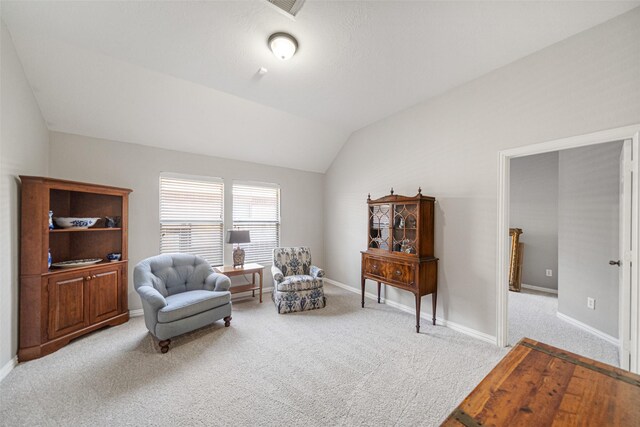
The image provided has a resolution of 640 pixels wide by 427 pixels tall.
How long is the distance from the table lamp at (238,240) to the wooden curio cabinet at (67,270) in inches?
53.5

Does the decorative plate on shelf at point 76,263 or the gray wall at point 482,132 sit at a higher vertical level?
the gray wall at point 482,132

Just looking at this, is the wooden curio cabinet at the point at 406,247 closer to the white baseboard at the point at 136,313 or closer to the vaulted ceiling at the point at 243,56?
the vaulted ceiling at the point at 243,56

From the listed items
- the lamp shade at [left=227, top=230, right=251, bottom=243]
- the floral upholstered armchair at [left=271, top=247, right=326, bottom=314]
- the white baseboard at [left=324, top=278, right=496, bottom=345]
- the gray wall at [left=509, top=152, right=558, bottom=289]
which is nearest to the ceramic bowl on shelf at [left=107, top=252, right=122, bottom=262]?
the lamp shade at [left=227, top=230, right=251, bottom=243]

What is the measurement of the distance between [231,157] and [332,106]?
2002mm

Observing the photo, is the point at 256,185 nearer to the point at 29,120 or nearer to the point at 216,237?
the point at 216,237

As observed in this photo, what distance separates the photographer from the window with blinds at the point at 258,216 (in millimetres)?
4531

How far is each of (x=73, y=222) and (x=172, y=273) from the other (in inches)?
48.3

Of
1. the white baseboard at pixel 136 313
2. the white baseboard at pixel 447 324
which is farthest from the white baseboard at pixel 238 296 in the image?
the white baseboard at pixel 447 324

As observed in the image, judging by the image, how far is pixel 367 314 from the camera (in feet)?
11.7

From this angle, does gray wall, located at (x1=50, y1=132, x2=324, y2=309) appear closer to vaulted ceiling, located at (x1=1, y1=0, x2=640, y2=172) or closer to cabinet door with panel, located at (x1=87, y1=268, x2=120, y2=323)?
vaulted ceiling, located at (x1=1, y1=0, x2=640, y2=172)

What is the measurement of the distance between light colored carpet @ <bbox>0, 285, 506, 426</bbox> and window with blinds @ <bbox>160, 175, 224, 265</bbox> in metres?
1.32

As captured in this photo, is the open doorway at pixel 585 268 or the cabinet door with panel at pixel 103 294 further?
the cabinet door with panel at pixel 103 294

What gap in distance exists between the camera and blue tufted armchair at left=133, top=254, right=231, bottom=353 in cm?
259

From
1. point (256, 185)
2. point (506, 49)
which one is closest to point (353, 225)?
point (256, 185)
